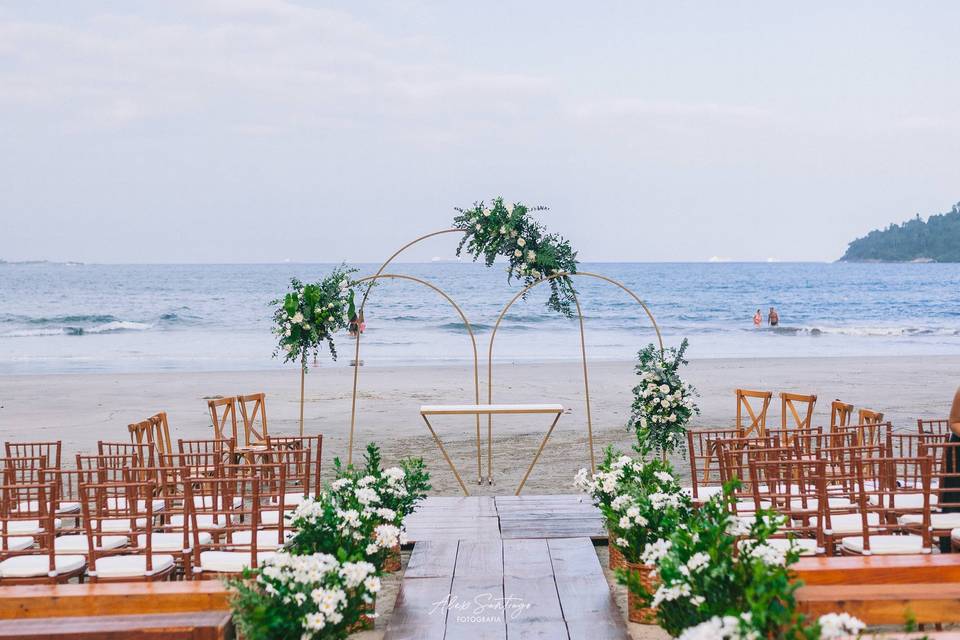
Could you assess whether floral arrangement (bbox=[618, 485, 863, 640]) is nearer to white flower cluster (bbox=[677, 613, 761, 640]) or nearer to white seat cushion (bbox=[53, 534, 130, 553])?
white flower cluster (bbox=[677, 613, 761, 640])

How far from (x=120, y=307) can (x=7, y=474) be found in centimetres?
4281

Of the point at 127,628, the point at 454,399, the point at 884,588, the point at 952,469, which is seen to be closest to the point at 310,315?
the point at 127,628

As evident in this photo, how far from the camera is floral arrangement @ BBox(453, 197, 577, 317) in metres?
8.36

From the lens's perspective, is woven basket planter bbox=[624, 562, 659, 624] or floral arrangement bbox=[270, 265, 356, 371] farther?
floral arrangement bbox=[270, 265, 356, 371]

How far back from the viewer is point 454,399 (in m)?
15.6

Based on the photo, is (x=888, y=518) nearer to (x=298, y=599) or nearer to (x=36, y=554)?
(x=298, y=599)

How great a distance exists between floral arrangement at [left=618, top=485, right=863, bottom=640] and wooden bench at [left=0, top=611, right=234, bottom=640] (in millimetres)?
1463

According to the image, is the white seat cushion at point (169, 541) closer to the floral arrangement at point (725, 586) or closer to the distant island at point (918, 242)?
the floral arrangement at point (725, 586)

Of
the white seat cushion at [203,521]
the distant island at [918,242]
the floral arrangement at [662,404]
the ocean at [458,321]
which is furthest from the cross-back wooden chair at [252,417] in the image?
the distant island at [918,242]

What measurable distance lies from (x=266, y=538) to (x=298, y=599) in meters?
1.87

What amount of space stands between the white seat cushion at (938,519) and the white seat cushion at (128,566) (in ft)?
12.7

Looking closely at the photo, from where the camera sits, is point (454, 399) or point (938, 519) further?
point (454, 399)

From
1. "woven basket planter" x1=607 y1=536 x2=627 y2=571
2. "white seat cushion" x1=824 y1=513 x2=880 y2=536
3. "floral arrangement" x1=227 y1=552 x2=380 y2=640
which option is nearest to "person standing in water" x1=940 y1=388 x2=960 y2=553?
"white seat cushion" x1=824 y1=513 x2=880 y2=536

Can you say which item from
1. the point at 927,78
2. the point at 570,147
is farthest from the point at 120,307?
the point at 927,78
